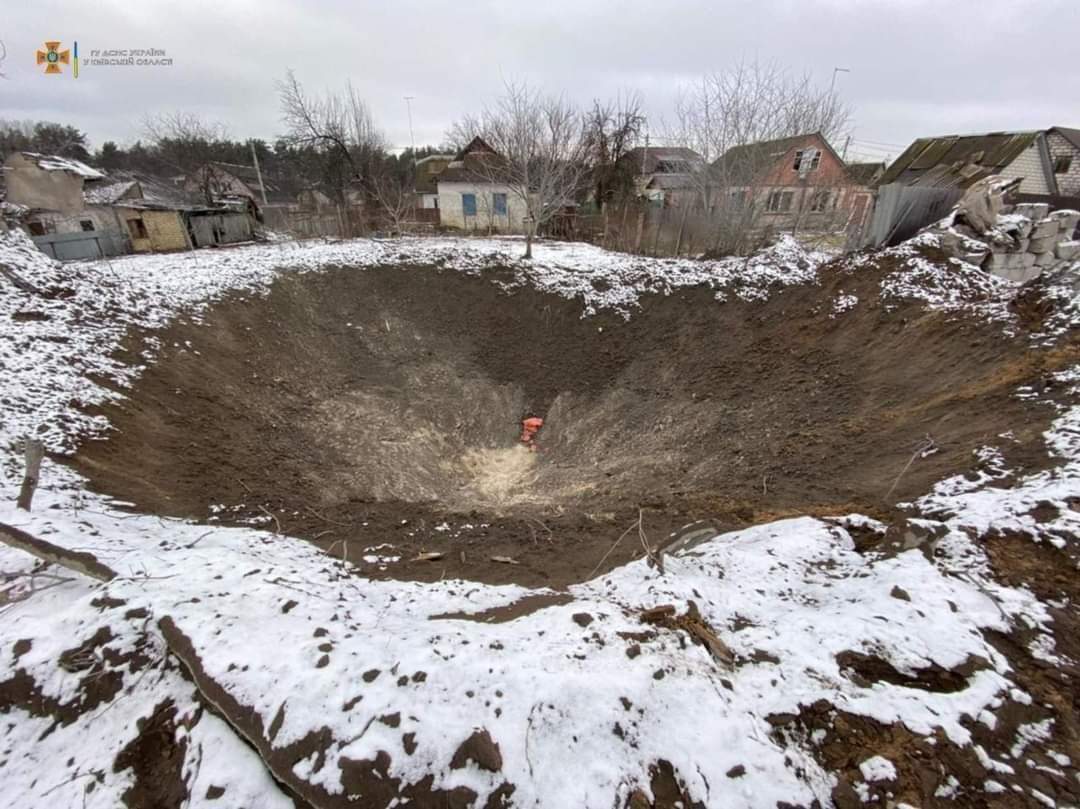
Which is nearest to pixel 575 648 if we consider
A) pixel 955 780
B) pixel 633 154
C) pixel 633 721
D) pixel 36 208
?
pixel 633 721

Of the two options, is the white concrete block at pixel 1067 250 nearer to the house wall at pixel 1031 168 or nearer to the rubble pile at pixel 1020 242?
the rubble pile at pixel 1020 242

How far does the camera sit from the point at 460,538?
4996 mm

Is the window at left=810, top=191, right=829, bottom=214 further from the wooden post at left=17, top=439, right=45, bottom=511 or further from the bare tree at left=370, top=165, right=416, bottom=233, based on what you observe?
the wooden post at left=17, top=439, right=45, bottom=511

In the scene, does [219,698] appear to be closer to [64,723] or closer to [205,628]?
[205,628]

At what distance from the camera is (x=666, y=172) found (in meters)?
26.4

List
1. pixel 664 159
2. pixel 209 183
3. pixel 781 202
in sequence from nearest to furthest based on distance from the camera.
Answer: pixel 664 159, pixel 781 202, pixel 209 183

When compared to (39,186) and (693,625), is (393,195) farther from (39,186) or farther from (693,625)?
(693,625)

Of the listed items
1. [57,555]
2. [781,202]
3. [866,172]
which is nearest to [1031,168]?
[866,172]

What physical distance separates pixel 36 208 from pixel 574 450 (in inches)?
1025

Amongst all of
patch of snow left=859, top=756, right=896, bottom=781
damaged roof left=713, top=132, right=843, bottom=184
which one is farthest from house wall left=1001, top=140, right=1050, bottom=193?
patch of snow left=859, top=756, right=896, bottom=781

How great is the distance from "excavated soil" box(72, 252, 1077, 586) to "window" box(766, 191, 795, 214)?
11.1 metres

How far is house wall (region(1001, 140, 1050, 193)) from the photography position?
2342cm

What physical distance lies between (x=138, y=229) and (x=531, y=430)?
887 inches

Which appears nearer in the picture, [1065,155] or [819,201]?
[819,201]
